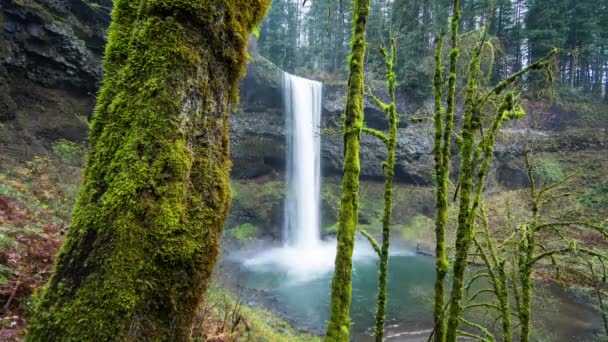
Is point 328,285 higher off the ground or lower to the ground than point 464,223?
lower

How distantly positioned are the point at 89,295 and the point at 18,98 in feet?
47.9

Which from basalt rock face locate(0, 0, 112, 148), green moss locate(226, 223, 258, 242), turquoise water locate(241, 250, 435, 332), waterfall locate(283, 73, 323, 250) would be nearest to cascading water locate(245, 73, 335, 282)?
waterfall locate(283, 73, 323, 250)

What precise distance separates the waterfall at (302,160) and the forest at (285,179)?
159mm

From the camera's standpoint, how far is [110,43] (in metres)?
1.67

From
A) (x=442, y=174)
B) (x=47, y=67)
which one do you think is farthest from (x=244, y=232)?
(x=442, y=174)

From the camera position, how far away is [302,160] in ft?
77.7

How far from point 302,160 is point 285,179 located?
195cm

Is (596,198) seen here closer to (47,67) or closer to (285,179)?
(285,179)

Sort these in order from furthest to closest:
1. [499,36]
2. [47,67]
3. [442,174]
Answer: [499,36]
[47,67]
[442,174]

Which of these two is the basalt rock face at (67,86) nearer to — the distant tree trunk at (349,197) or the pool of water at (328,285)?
the distant tree trunk at (349,197)

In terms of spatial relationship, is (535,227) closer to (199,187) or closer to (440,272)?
(440,272)

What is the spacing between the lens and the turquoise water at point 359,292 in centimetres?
1141

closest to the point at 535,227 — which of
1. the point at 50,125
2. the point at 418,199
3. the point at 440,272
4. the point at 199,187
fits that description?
the point at 440,272

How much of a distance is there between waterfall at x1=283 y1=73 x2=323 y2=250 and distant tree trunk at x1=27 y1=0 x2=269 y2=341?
70.0 feet
